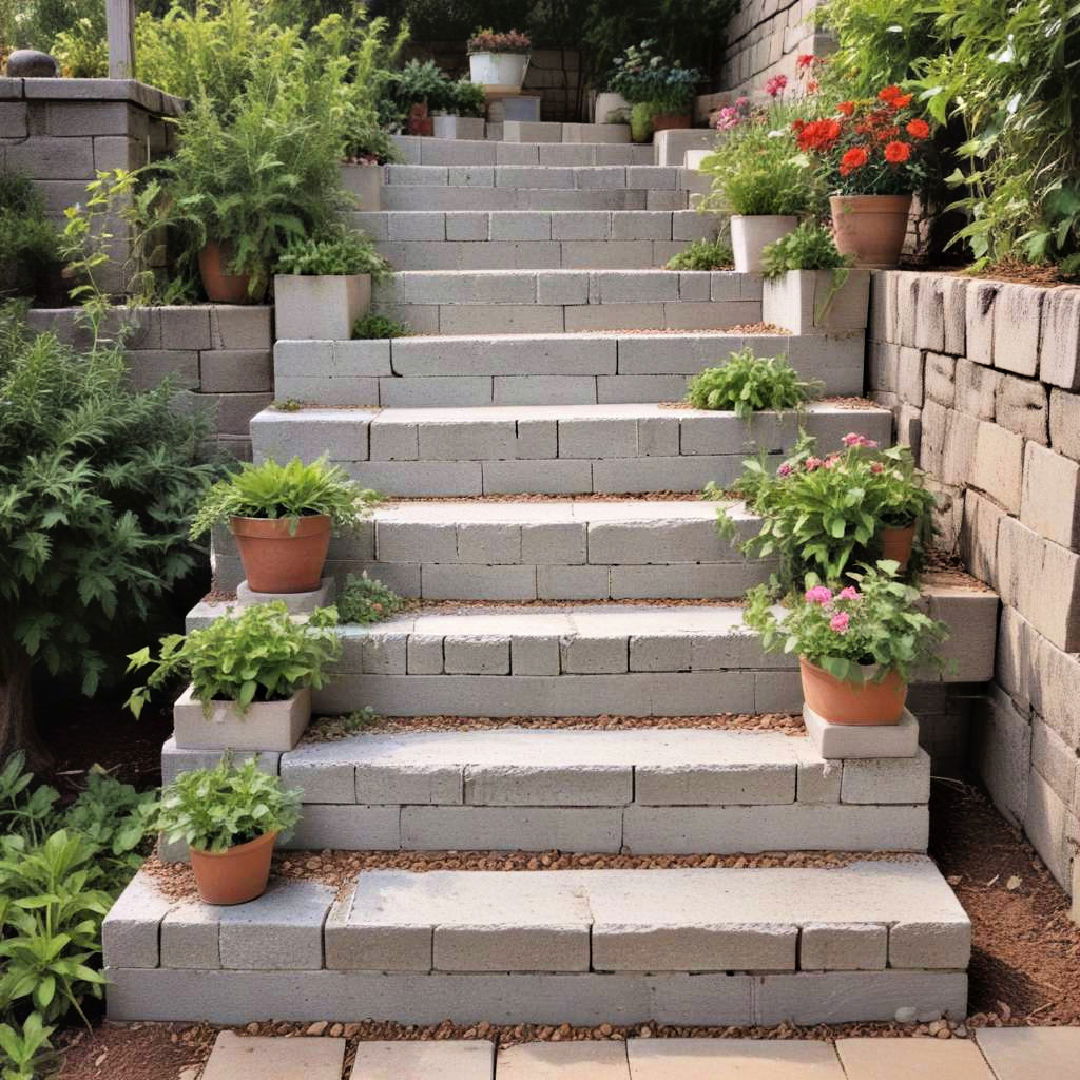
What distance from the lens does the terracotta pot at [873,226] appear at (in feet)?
16.7

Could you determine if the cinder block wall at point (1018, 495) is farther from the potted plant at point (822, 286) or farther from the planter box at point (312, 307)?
the planter box at point (312, 307)

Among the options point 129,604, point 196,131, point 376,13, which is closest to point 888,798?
point 129,604

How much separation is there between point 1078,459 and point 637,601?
1526 mm

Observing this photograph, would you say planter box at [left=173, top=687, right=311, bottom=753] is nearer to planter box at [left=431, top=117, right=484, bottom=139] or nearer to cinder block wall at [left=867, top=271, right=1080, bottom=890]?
cinder block wall at [left=867, top=271, right=1080, bottom=890]

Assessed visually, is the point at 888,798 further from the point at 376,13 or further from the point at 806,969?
the point at 376,13

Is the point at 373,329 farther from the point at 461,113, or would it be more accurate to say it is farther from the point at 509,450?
the point at 461,113

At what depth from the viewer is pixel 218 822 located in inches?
127

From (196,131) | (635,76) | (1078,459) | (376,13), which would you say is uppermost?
(376,13)

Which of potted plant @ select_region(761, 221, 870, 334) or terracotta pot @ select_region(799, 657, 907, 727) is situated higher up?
potted plant @ select_region(761, 221, 870, 334)

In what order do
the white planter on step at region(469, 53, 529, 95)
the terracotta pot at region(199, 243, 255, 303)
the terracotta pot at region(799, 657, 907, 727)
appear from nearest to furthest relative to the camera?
the terracotta pot at region(799, 657, 907, 727) < the terracotta pot at region(199, 243, 255, 303) < the white planter on step at region(469, 53, 529, 95)

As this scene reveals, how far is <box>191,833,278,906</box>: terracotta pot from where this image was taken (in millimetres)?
3227

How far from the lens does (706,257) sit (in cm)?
600

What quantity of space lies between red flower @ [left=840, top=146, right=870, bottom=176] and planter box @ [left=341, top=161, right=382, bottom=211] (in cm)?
270

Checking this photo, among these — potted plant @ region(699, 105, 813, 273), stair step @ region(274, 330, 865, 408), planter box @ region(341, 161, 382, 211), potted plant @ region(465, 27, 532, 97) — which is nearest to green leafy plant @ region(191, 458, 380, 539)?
stair step @ region(274, 330, 865, 408)
